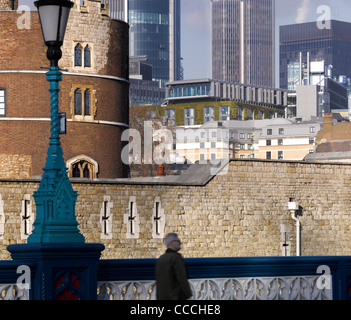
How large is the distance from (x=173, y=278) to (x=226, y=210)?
32405mm

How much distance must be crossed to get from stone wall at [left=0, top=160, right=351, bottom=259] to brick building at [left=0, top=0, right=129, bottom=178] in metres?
6.08

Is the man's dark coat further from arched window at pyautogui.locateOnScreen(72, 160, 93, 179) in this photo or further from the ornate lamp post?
arched window at pyautogui.locateOnScreen(72, 160, 93, 179)

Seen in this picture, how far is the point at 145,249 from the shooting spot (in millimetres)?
41312

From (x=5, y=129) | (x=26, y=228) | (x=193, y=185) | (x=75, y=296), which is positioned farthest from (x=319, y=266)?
(x=5, y=129)

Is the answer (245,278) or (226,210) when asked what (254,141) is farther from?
(245,278)

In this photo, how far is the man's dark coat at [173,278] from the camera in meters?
11.7

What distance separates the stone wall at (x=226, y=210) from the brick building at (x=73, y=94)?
6.08 m

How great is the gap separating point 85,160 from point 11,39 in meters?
6.04

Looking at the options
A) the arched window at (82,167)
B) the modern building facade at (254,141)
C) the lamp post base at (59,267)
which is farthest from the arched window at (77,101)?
the modern building facade at (254,141)

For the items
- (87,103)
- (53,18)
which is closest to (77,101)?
(87,103)

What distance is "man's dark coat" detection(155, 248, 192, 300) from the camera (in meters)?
11.7

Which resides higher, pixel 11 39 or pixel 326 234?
pixel 11 39

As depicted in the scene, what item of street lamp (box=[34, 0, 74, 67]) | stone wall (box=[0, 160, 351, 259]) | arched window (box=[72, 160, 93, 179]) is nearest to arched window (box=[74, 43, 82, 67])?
arched window (box=[72, 160, 93, 179])
